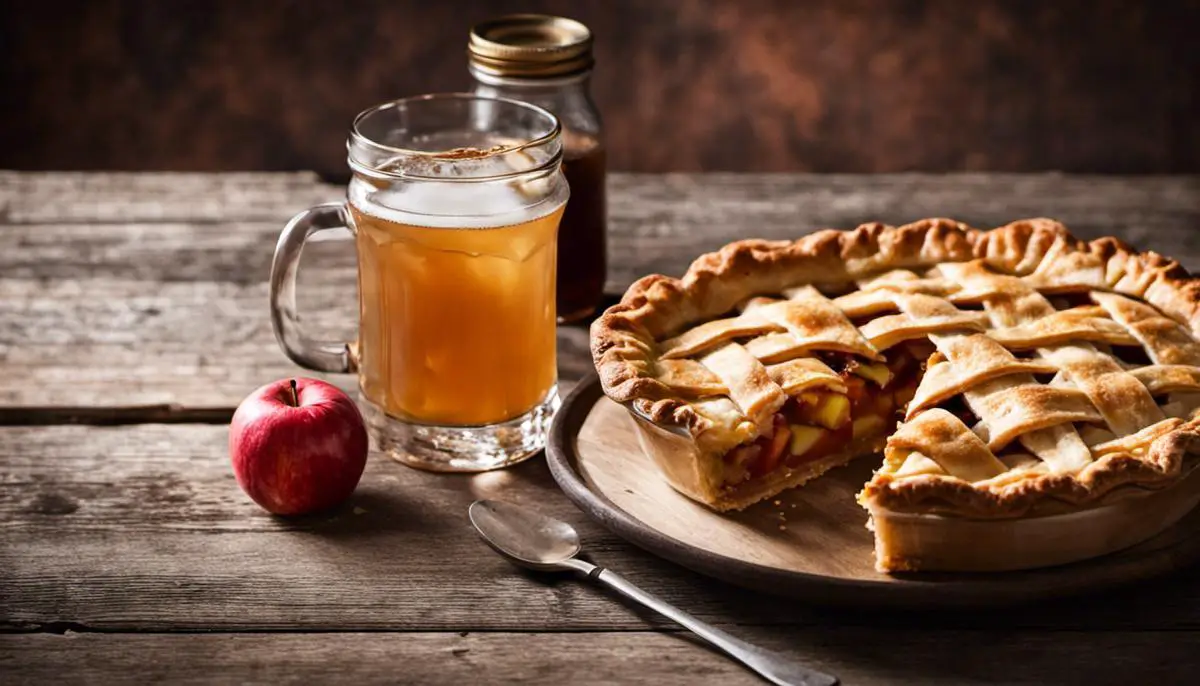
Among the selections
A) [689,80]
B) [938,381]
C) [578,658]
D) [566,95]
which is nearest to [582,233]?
[566,95]

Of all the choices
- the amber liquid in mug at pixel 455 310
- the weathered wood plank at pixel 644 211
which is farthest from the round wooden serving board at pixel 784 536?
the weathered wood plank at pixel 644 211

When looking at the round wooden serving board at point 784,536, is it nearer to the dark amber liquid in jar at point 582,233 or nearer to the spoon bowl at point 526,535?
the spoon bowl at point 526,535

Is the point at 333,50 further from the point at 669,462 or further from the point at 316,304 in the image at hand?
the point at 669,462

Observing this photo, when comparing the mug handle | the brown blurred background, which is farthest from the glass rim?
the brown blurred background

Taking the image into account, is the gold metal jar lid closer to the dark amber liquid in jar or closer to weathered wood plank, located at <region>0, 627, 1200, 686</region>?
the dark amber liquid in jar

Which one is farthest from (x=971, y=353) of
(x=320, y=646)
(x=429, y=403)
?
(x=320, y=646)

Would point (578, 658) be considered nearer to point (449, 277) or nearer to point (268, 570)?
point (268, 570)
